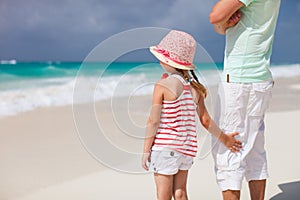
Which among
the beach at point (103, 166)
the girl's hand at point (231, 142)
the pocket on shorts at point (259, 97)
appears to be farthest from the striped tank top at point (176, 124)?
the pocket on shorts at point (259, 97)

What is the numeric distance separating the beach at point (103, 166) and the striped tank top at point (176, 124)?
10 centimetres

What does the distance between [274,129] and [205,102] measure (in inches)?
115

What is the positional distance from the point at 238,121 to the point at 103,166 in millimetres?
1605

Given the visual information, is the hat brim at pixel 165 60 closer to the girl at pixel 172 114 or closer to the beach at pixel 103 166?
the girl at pixel 172 114

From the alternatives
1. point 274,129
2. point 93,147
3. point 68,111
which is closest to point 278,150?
point 274,129

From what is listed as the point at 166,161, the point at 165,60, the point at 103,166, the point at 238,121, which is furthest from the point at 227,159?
the point at 103,166

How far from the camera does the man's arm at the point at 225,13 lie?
2088 millimetres

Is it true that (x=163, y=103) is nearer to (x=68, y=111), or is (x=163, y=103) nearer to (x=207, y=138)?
(x=207, y=138)

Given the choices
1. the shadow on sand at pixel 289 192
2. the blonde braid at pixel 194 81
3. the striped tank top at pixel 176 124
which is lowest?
the shadow on sand at pixel 289 192

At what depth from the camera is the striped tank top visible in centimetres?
200

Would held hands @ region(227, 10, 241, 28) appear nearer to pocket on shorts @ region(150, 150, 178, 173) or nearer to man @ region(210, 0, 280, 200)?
man @ region(210, 0, 280, 200)

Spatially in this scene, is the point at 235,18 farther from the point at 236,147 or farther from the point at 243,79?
the point at 236,147

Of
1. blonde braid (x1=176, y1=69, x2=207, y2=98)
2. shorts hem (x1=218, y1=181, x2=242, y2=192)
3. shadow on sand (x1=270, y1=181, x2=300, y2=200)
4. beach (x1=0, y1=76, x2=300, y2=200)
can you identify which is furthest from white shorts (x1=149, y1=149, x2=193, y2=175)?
shadow on sand (x1=270, y1=181, x2=300, y2=200)

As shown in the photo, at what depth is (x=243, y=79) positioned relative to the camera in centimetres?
225
